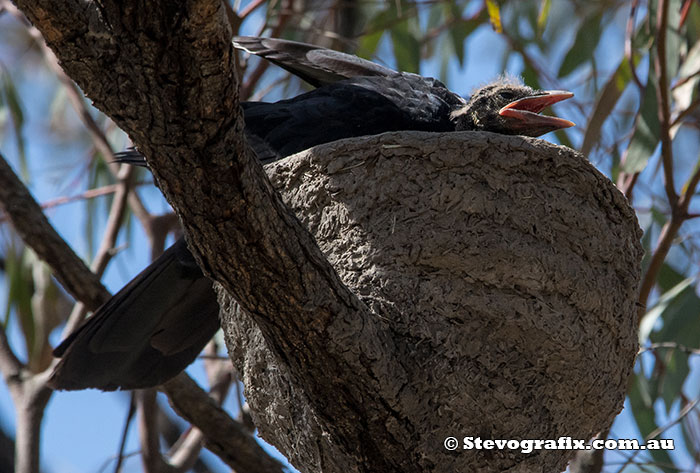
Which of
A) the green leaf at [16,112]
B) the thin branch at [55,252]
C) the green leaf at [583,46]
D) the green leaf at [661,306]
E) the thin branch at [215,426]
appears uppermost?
the green leaf at [583,46]

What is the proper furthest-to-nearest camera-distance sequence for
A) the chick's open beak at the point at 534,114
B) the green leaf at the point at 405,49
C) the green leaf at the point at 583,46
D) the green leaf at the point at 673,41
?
1. the green leaf at the point at 405,49
2. the green leaf at the point at 583,46
3. the green leaf at the point at 673,41
4. the chick's open beak at the point at 534,114

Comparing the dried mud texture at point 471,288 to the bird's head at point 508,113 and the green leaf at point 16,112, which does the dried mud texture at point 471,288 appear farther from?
the green leaf at point 16,112

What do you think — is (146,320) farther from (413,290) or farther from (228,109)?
(228,109)

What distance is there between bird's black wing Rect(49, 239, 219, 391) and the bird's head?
1304mm

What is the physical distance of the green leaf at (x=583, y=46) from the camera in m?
4.80

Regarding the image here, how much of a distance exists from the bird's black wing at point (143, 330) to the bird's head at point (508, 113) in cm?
130

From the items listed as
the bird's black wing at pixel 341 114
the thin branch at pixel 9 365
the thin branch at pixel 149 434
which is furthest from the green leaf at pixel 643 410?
the thin branch at pixel 9 365

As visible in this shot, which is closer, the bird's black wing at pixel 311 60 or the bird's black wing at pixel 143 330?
the bird's black wing at pixel 143 330

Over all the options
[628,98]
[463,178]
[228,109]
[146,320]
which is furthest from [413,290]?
[628,98]

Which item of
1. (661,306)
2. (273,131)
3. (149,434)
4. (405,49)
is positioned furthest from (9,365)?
(661,306)
